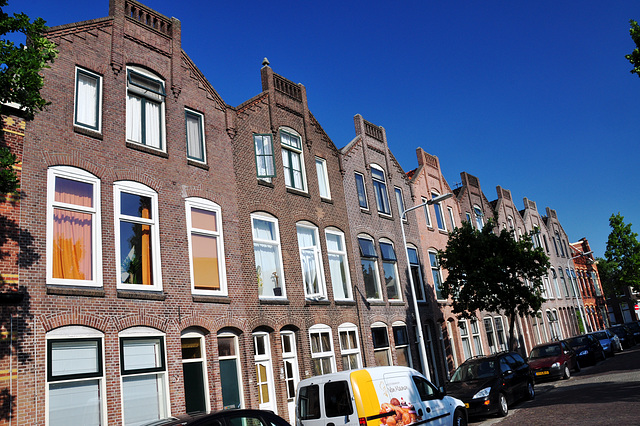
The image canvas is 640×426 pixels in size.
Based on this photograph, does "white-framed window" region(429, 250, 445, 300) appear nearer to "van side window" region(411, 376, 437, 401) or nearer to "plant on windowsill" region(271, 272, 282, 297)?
"plant on windowsill" region(271, 272, 282, 297)

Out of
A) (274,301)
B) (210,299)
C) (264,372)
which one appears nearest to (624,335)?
(274,301)

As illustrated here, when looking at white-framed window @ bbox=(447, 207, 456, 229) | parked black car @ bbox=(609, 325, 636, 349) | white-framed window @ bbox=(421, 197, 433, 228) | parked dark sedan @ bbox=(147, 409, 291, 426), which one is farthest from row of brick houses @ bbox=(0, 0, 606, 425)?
parked black car @ bbox=(609, 325, 636, 349)

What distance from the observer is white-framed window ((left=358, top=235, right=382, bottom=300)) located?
21989 mm

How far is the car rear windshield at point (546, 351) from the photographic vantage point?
2347 centimetres

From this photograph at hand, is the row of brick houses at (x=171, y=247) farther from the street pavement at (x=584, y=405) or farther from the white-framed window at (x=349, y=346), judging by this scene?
the street pavement at (x=584, y=405)

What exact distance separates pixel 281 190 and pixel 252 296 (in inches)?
167

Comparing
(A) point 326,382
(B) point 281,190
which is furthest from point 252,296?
(A) point 326,382

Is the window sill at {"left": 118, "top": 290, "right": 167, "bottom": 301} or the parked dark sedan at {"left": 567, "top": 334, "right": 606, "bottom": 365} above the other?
the window sill at {"left": 118, "top": 290, "right": 167, "bottom": 301}

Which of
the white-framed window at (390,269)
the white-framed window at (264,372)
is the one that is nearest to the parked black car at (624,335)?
the white-framed window at (390,269)

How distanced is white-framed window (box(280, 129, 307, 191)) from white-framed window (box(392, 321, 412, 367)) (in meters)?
7.78

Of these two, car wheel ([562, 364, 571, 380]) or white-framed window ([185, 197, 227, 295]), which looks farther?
car wheel ([562, 364, 571, 380])

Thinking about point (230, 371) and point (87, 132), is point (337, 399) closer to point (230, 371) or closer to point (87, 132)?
point (230, 371)

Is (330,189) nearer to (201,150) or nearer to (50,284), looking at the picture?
(201,150)

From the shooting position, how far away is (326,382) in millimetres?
10531
